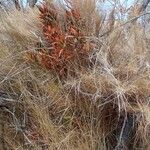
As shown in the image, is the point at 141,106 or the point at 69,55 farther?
the point at 69,55

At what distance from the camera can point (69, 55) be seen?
146 inches

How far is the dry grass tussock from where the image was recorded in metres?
3.44

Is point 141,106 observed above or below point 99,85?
below

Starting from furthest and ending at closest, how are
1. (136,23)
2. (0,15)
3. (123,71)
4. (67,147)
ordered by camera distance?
(0,15)
(136,23)
(123,71)
(67,147)

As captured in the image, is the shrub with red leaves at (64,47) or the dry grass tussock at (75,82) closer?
the dry grass tussock at (75,82)

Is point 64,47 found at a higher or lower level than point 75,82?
higher

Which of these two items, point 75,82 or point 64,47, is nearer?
point 75,82

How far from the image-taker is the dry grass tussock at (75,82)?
3443 mm

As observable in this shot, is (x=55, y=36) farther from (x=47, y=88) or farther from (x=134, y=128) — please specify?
(x=134, y=128)

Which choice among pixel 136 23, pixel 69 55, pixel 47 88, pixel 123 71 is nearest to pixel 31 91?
pixel 47 88

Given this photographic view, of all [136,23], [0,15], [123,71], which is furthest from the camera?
[0,15]

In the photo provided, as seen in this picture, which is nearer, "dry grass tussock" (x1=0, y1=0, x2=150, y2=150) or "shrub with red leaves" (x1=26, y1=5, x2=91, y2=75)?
"dry grass tussock" (x1=0, y1=0, x2=150, y2=150)

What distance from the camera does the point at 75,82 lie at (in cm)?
355

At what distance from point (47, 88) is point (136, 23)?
1081 mm
